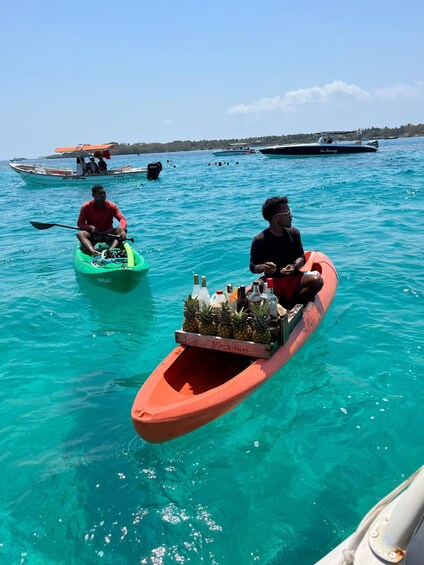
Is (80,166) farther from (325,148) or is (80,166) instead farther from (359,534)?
(359,534)

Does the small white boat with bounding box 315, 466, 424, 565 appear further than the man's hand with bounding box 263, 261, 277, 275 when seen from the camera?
No

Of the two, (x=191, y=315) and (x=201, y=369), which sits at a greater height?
(x=191, y=315)

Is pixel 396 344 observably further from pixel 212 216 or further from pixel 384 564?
pixel 212 216

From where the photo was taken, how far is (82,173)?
2980 cm

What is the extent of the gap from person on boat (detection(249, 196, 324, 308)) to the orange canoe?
0.31 meters

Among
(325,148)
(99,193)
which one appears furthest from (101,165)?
(325,148)

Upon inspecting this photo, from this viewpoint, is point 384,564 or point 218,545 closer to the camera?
point 384,564

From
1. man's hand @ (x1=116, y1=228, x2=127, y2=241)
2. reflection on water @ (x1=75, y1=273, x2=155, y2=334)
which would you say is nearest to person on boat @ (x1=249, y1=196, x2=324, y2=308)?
reflection on water @ (x1=75, y1=273, x2=155, y2=334)

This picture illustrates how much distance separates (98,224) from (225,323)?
620cm

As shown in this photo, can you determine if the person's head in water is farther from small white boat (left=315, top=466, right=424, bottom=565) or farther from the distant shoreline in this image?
the distant shoreline

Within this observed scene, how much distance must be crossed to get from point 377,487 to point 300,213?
44.5 feet

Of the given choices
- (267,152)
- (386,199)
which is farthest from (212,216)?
(267,152)

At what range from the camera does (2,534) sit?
363 centimetres

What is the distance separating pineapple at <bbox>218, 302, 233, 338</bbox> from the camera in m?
4.66
